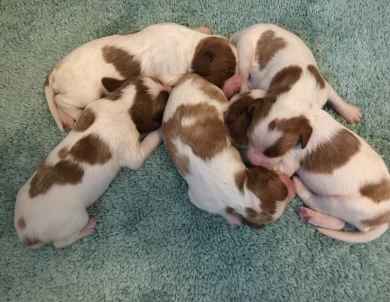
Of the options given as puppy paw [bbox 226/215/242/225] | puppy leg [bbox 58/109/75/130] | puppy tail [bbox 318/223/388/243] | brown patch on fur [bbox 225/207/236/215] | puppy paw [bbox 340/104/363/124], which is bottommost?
puppy tail [bbox 318/223/388/243]

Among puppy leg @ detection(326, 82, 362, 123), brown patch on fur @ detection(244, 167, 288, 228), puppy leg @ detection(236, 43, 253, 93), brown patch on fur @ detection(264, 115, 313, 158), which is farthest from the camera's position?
puppy leg @ detection(326, 82, 362, 123)

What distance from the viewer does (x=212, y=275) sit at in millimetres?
3088

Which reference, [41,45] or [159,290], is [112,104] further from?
[159,290]

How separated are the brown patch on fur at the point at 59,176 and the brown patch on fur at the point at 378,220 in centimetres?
195

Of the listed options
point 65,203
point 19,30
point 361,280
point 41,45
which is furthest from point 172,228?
point 19,30

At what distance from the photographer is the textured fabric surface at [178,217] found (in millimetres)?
3064

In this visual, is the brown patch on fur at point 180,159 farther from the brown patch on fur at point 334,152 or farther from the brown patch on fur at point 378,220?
the brown patch on fur at point 378,220

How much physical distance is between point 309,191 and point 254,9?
1.66 m

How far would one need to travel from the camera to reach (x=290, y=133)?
2.70m

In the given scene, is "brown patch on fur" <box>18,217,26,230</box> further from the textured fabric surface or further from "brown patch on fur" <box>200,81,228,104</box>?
"brown patch on fur" <box>200,81,228,104</box>

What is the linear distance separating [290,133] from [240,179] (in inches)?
17.0

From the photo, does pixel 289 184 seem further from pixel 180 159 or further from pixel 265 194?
pixel 180 159

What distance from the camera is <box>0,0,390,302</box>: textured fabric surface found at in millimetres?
3064

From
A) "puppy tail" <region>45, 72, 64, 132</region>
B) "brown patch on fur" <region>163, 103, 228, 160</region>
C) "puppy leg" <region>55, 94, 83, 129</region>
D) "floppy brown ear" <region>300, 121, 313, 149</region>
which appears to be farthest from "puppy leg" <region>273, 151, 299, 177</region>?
"puppy tail" <region>45, 72, 64, 132</region>
